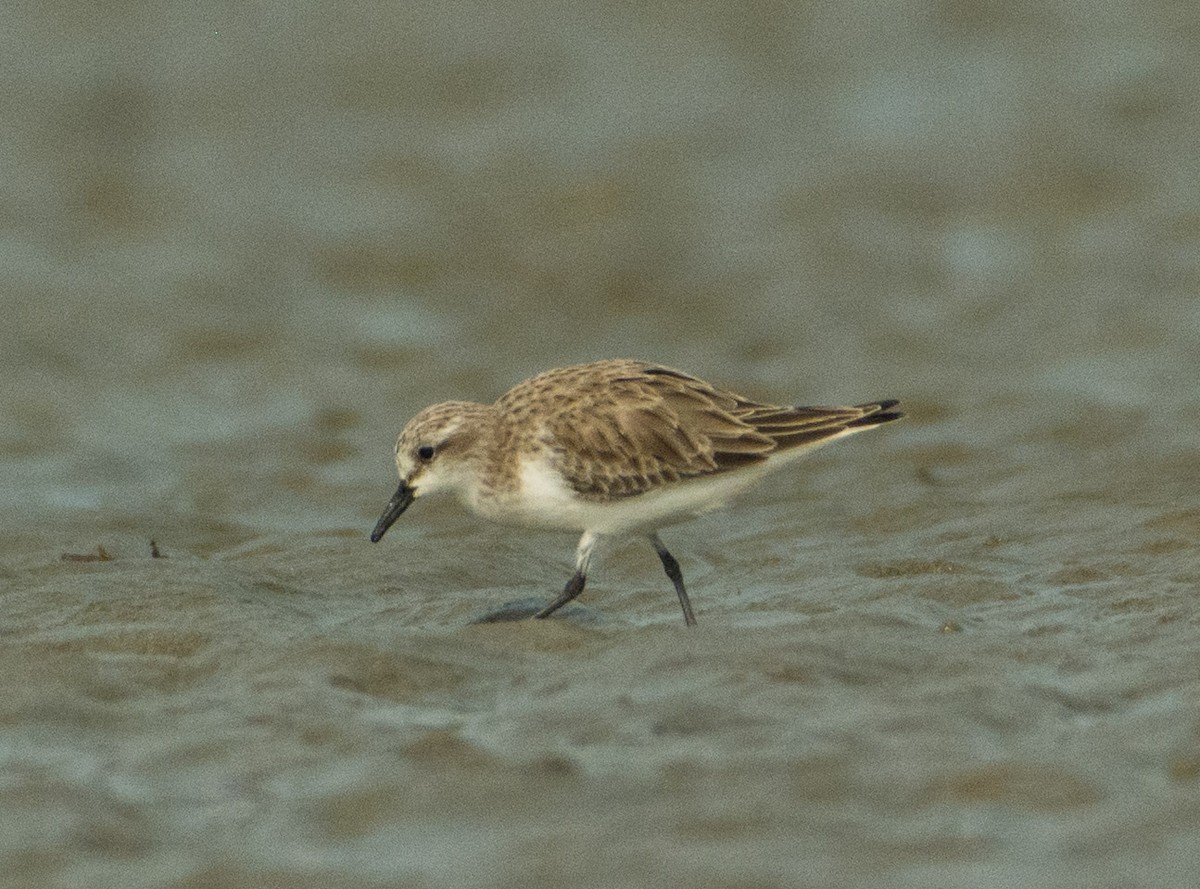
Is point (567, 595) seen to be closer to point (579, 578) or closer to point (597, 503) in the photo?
point (579, 578)

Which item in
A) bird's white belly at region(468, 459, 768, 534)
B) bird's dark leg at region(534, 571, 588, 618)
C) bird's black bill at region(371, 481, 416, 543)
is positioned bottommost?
bird's dark leg at region(534, 571, 588, 618)

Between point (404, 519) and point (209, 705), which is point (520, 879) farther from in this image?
point (404, 519)

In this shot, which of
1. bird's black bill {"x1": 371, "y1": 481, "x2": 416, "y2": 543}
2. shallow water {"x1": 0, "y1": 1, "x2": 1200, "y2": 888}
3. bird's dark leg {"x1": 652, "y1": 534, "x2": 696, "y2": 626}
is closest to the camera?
shallow water {"x1": 0, "y1": 1, "x2": 1200, "y2": 888}

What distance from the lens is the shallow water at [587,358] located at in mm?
5801

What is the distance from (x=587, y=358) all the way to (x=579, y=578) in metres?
5.23

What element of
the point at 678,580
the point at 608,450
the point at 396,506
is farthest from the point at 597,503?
the point at 396,506

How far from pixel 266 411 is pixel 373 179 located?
314 centimetres

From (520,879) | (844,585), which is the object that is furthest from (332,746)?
(844,585)

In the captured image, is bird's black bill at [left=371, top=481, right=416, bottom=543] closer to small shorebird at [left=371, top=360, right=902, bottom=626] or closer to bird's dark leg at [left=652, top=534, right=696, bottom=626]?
small shorebird at [left=371, top=360, right=902, bottom=626]

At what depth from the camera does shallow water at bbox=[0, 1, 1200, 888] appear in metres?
5.80

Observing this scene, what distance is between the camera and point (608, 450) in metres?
8.66

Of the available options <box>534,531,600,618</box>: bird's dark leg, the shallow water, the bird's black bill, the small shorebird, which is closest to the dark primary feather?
the small shorebird

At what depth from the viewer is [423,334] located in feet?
47.5

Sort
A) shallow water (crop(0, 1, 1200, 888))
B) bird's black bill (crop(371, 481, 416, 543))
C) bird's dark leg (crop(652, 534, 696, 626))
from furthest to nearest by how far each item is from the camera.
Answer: bird's black bill (crop(371, 481, 416, 543)) → bird's dark leg (crop(652, 534, 696, 626)) → shallow water (crop(0, 1, 1200, 888))
